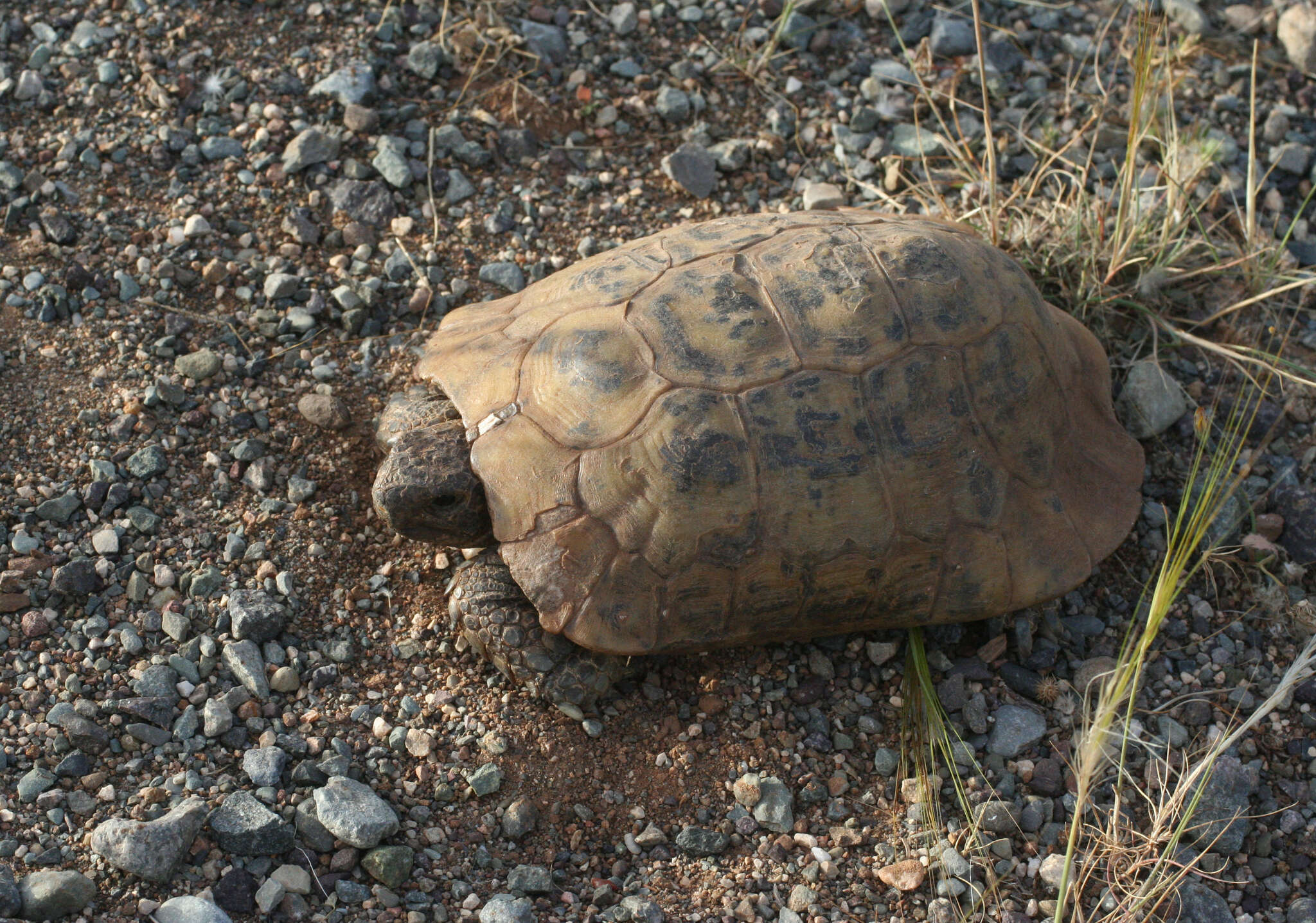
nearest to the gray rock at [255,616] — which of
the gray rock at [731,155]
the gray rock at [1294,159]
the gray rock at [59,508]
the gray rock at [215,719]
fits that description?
the gray rock at [215,719]

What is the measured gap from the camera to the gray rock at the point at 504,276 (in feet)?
15.2

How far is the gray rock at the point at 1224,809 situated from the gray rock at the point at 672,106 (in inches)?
132

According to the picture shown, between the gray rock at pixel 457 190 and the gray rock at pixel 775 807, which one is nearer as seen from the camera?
the gray rock at pixel 775 807

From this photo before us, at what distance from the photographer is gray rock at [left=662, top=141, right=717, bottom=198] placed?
502cm

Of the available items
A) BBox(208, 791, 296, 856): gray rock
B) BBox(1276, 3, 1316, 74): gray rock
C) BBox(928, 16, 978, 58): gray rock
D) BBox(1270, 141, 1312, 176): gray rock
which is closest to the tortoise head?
BBox(208, 791, 296, 856): gray rock

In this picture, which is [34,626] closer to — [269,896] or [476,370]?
[269,896]

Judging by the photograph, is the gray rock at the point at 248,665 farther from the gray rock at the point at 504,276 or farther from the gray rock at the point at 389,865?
the gray rock at the point at 504,276

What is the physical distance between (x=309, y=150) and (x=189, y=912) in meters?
3.07

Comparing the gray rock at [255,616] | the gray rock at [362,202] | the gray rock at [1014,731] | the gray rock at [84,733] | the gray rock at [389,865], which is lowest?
the gray rock at [1014,731]

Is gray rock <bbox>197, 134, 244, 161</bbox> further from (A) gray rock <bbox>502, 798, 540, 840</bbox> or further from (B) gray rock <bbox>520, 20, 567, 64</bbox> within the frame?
(A) gray rock <bbox>502, 798, 540, 840</bbox>

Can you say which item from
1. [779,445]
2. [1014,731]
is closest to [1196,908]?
[1014,731]

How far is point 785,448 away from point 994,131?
262 centimetres

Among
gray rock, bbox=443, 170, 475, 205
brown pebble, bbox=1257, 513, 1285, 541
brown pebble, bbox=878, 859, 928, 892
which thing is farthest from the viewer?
gray rock, bbox=443, 170, 475, 205

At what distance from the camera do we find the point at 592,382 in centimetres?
345
